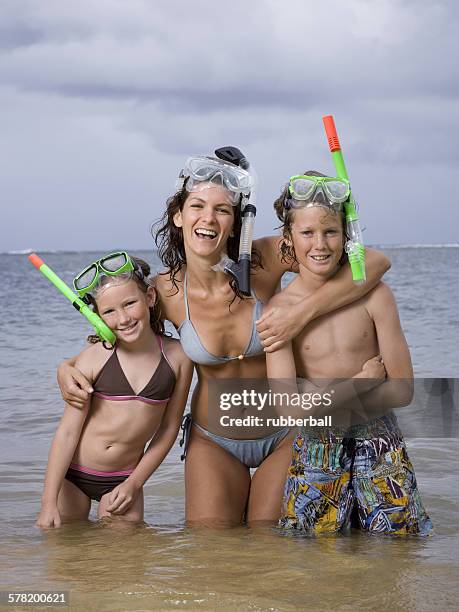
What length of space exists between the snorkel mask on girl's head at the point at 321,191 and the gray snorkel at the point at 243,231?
299 millimetres

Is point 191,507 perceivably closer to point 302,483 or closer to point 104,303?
point 302,483

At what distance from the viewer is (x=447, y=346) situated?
1162 cm

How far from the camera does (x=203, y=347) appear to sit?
4.14 m

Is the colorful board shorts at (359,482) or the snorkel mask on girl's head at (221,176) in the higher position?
the snorkel mask on girl's head at (221,176)

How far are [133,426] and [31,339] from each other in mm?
9718

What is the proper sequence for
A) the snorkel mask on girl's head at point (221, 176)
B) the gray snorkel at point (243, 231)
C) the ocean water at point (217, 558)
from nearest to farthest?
the ocean water at point (217, 558)
the gray snorkel at point (243, 231)
the snorkel mask on girl's head at point (221, 176)

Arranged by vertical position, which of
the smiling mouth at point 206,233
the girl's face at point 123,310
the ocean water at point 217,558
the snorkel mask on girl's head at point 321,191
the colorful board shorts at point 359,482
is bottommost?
the ocean water at point 217,558

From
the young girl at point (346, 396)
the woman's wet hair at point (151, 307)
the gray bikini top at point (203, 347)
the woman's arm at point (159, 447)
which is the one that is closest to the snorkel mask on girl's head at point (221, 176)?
the young girl at point (346, 396)

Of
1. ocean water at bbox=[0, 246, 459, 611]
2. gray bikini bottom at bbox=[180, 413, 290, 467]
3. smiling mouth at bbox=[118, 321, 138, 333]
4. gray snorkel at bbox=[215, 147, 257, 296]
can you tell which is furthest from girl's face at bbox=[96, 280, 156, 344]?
ocean water at bbox=[0, 246, 459, 611]

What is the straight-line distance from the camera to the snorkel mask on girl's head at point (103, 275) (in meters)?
4.08

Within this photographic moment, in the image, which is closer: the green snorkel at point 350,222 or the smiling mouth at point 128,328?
the green snorkel at point 350,222

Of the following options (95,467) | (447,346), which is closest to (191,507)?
(95,467)

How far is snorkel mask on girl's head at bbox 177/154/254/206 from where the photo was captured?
409 cm

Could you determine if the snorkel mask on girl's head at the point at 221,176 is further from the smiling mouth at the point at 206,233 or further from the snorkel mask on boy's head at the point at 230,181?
the smiling mouth at the point at 206,233
